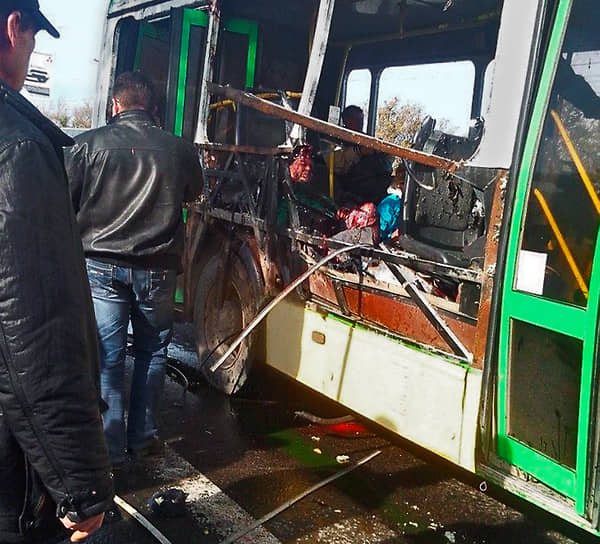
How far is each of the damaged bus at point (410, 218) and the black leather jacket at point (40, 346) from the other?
5.51ft

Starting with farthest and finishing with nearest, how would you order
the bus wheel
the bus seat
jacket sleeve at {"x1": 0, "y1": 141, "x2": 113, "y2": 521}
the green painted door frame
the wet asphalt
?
1. the bus seat
2. the bus wheel
3. the wet asphalt
4. the green painted door frame
5. jacket sleeve at {"x1": 0, "y1": 141, "x2": 113, "y2": 521}

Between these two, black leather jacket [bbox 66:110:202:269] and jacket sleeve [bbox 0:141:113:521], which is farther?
black leather jacket [bbox 66:110:202:269]

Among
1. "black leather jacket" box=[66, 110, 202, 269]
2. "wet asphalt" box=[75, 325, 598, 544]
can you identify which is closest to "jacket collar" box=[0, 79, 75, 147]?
"wet asphalt" box=[75, 325, 598, 544]

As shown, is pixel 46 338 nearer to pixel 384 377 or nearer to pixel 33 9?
pixel 33 9

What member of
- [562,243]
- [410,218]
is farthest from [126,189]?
[562,243]

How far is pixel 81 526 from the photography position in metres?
1.46

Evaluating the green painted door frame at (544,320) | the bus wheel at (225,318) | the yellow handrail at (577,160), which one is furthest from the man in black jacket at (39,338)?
the bus wheel at (225,318)

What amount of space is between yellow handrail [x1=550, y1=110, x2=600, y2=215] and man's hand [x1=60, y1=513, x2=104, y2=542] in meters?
1.89

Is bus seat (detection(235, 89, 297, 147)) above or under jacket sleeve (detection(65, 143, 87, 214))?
above

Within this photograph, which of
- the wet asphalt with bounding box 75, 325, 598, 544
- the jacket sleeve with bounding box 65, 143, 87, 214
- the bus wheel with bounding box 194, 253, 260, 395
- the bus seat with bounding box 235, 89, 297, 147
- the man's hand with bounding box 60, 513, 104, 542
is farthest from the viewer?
the bus seat with bounding box 235, 89, 297, 147

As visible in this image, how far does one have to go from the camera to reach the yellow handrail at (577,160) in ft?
7.76

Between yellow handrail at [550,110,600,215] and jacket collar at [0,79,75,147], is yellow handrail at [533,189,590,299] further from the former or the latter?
jacket collar at [0,79,75,147]

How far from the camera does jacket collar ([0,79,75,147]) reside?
4.65 feet

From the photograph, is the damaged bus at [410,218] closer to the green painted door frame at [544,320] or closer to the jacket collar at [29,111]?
the green painted door frame at [544,320]
